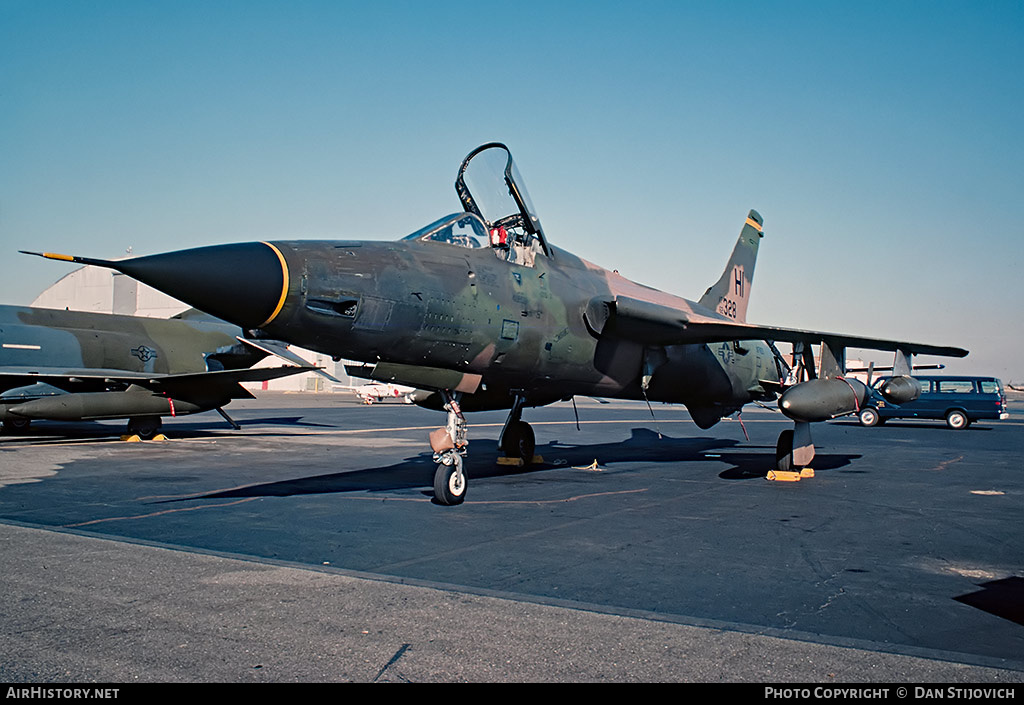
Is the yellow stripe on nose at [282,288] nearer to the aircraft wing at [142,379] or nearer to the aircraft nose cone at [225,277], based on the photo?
the aircraft nose cone at [225,277]

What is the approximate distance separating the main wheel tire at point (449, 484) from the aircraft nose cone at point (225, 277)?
307cm

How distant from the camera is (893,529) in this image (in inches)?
328

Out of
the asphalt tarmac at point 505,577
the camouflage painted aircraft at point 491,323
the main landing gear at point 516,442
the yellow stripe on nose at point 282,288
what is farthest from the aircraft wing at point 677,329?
the yellow stripe on nose at point 282,288

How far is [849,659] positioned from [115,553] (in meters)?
5.50

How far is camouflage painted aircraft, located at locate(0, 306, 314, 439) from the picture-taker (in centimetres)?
1844

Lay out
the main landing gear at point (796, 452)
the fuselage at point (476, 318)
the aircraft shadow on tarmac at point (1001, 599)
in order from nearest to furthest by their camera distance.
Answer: the aircraft shadow on tarmac at point (1001, 599)
the fuselage at point (476, 318)
the main landing gear at point (796, 452)

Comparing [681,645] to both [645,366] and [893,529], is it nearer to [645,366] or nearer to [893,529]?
[893,529]

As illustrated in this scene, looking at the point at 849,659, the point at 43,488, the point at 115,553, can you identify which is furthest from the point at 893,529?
the point at 43,488

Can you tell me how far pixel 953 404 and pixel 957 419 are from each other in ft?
2.21

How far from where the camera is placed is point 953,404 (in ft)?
107

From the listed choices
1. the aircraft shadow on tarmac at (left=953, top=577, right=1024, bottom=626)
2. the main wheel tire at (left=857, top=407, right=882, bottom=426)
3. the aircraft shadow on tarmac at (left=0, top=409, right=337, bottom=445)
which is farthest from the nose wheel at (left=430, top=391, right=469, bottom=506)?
the main wheel tire at (left=857, top=407, right=882, bottom=426)

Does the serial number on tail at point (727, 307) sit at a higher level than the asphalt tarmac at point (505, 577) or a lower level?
higher

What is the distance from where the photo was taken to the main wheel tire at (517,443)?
14430 mm

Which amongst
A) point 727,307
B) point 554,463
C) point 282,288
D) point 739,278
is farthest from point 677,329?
point 739,278
